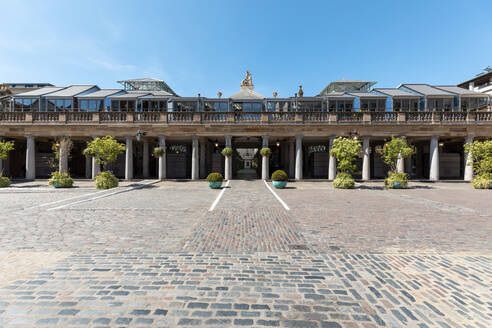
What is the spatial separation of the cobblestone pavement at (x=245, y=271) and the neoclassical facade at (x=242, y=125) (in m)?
13.6

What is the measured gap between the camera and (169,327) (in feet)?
8.56

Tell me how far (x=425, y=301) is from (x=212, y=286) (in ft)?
11.3

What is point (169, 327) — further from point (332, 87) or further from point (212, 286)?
point (332, 87)

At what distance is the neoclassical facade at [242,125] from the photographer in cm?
2095

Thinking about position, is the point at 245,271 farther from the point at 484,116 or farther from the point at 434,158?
the point at 484,116

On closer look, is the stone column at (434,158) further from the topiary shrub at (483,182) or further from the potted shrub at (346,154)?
the potted shrub at (346,154)

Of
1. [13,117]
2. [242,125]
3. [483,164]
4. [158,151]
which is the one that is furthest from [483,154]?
[13,117]

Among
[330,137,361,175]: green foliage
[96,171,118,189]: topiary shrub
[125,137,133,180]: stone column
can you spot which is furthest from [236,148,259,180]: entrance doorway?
[96,171,118,189]: topiary shrub

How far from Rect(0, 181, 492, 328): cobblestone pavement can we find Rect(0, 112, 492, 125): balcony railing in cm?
1520

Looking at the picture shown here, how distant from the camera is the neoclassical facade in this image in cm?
2095

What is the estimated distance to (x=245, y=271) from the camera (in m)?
4.08

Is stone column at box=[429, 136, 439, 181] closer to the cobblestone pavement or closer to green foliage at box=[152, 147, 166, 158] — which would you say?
the cobblestone pavement

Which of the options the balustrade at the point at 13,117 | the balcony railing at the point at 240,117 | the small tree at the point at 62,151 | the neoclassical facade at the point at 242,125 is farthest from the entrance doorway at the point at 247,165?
the balustrade at the point at 13,117

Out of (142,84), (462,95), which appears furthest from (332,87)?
(142,84)
